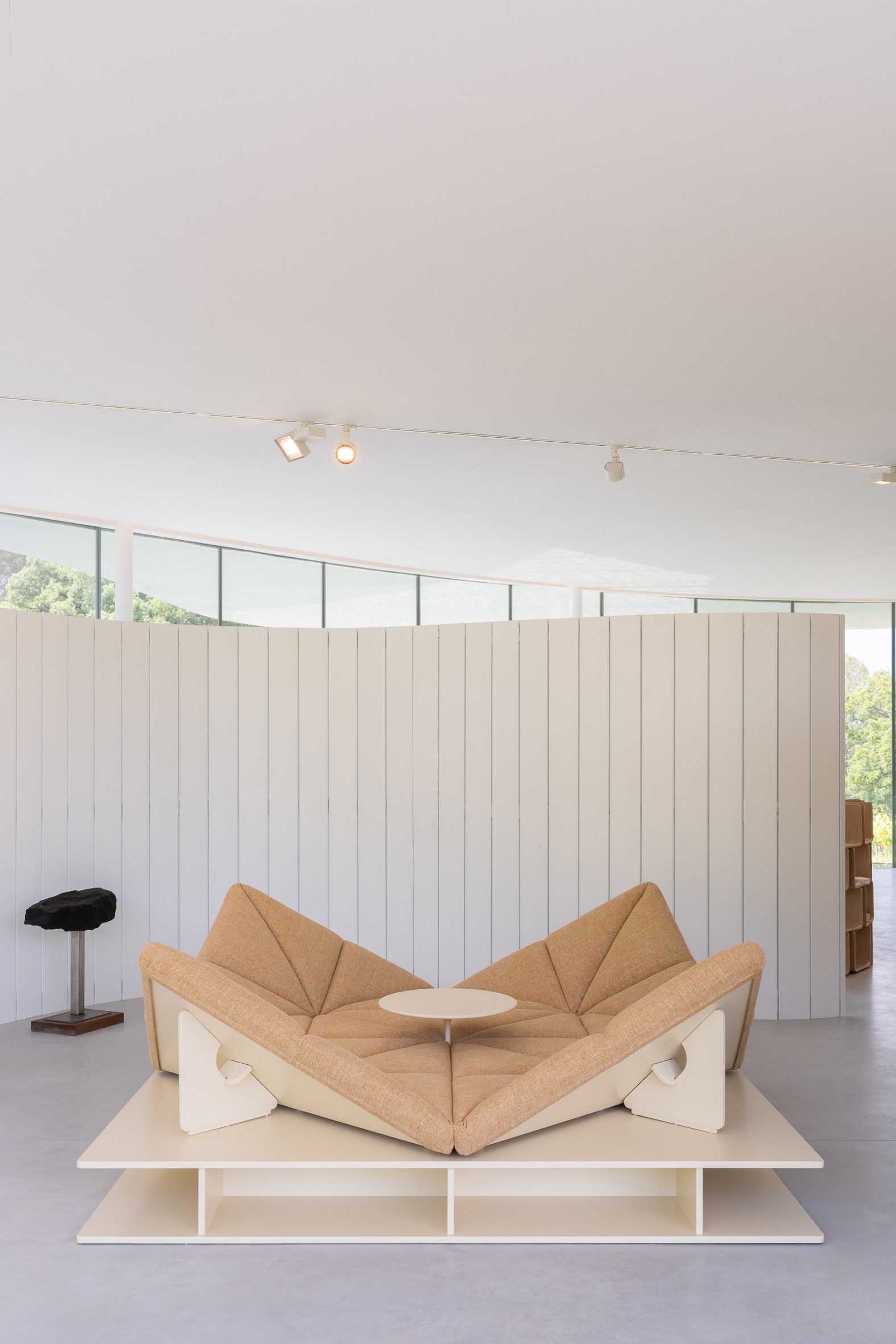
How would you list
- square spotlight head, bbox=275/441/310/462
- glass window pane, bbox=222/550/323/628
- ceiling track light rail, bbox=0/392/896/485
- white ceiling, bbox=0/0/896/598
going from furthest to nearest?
glass window pane, bbox=222/550/323/628 → square spotlight head, bbox=275/441/310/462 → ceiling track light rail, bbox=0/392/896/485 → white ceiling, bbox=0/0/896/598

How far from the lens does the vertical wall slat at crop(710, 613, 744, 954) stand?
21.3ft

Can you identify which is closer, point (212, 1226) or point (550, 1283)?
point (550, 1283)

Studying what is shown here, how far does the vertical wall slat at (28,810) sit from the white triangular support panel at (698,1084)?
12.9 feet

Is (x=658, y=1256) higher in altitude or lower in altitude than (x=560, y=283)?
lower

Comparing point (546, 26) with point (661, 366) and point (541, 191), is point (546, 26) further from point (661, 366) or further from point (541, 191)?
point (661, 366)

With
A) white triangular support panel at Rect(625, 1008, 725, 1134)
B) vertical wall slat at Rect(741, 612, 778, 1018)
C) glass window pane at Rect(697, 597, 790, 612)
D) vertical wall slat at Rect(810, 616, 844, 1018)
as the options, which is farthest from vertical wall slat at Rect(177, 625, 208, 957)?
glass window pane at Rect(697, 597, 790, 612)

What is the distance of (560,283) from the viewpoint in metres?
4.13

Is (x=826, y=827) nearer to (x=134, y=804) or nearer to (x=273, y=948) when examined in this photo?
(x=273, y=948)

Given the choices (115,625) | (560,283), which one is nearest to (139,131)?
(560,283)

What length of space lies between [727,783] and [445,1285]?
3.83 meters

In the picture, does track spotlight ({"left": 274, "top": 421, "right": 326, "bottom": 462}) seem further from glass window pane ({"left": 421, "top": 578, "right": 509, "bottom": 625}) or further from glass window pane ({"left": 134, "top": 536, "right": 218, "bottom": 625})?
glass window pane ({"left": 421, "top": 578, "right": 509, "bottom": 625})

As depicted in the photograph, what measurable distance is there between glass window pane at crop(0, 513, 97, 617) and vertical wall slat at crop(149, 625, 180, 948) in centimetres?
137

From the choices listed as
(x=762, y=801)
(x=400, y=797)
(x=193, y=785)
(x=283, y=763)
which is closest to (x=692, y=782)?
(x=762, y=801)

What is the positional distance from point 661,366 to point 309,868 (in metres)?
3.83
